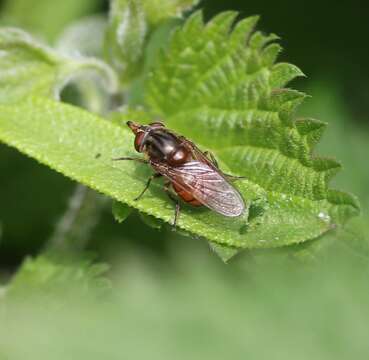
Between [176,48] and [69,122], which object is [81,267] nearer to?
[69,122]

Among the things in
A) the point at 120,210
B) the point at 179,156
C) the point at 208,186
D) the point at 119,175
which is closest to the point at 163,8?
the point at 179,156

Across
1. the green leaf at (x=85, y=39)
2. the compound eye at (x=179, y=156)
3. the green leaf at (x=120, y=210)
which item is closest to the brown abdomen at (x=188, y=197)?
the compound eye at (x=179, y=156)

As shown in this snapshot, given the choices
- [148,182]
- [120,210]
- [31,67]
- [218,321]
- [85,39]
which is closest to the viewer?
[218,321]

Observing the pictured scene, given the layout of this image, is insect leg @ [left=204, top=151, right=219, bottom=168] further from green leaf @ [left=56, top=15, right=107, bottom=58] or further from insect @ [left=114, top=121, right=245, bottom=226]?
green leaf @ [left=56, top=15, right=107, bottom=58]

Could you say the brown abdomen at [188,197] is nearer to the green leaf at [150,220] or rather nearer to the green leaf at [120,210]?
the green leaf at [150,220]

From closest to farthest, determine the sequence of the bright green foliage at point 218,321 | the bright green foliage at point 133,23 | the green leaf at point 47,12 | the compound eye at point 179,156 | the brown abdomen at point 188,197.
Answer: the bright green foliage at point 218,321, the brown abdomen at point 188,197, the compound eye at point 179,156, the bright green foliage at point 133,23, the green leaf at point 47,12

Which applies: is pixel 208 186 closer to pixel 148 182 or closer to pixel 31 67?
pixel 148 182

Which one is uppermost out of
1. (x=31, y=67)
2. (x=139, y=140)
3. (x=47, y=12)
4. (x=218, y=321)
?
(x=218, y=321)
